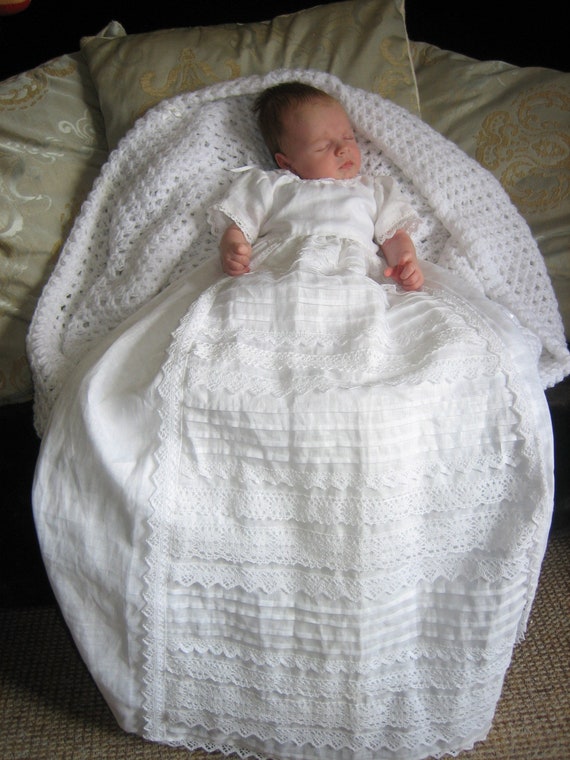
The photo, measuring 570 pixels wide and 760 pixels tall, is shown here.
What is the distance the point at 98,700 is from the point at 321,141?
103cm

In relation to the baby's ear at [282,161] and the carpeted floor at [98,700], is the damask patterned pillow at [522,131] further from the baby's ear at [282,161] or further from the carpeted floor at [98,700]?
the carpeted floor at [98,700]

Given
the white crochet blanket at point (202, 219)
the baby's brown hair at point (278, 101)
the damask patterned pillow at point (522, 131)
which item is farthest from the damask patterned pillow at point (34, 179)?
the damask patterned pillow at point (522, 131)

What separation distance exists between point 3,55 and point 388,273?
3.32 feet

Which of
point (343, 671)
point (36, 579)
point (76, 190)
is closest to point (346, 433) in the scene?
point (343, 671)

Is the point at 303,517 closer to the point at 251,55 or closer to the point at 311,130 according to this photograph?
the point at 311,130

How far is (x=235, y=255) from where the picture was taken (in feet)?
3.73

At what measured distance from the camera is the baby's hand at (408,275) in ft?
3.72

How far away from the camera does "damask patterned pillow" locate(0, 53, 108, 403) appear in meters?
1.23

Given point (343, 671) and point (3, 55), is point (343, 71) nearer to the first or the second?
point (3, 55)

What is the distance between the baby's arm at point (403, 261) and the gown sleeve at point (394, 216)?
13 mm

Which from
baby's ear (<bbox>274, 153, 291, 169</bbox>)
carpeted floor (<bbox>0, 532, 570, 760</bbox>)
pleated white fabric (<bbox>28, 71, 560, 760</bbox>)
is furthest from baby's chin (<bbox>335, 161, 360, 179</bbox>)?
carpeted floor (<bbox>0, 532, 570, 760</bbox>)

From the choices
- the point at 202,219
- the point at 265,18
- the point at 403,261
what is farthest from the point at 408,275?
the point at 265,18

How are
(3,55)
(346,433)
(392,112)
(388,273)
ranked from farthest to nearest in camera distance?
(3,55) → (392,112) → (388,273) → (346,433)

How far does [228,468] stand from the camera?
896 mm
